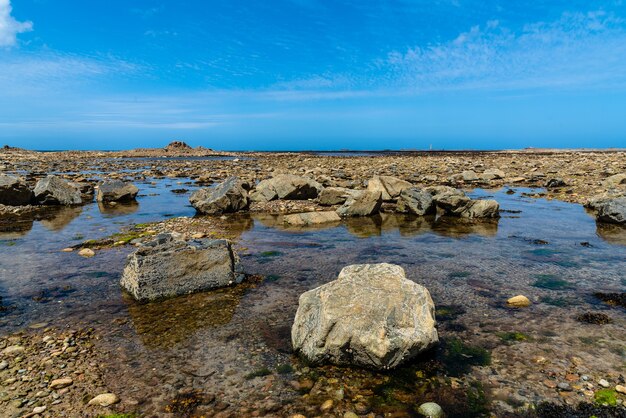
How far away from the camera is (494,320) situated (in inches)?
293

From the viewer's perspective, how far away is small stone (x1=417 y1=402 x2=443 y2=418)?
15.8 ft

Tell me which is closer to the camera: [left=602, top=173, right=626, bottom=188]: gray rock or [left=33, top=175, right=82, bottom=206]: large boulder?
[left=33, top=175, right=82, bottom=206]: large boulder

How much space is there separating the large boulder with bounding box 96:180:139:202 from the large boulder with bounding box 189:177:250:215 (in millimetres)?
6264

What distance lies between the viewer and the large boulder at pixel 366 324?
576cm

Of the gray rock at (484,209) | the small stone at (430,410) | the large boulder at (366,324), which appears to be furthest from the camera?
the gray rock at (484,209)

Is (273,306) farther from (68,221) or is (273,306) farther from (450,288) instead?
(68,221)

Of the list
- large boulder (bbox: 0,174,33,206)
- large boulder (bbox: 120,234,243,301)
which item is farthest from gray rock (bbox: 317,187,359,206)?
large boulder (bbox: 0,174,33,206)

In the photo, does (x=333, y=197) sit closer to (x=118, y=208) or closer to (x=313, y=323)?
(x=118, y=208)

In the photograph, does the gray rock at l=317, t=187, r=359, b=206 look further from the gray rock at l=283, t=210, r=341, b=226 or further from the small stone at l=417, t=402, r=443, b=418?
the small stone at l=417, t=402, r=443, b=418

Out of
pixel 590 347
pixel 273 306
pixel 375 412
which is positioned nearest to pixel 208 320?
pixel 273 306

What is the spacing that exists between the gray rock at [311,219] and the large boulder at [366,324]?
9805 mm

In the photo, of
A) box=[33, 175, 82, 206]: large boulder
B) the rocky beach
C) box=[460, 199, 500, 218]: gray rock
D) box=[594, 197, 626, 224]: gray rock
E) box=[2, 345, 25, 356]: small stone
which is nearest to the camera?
the rocky beach

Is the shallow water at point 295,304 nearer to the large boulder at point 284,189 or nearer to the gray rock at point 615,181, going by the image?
the large boulder at point 284,189

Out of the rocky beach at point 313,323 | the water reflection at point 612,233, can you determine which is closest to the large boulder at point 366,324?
the rocky beach at point 313,323
